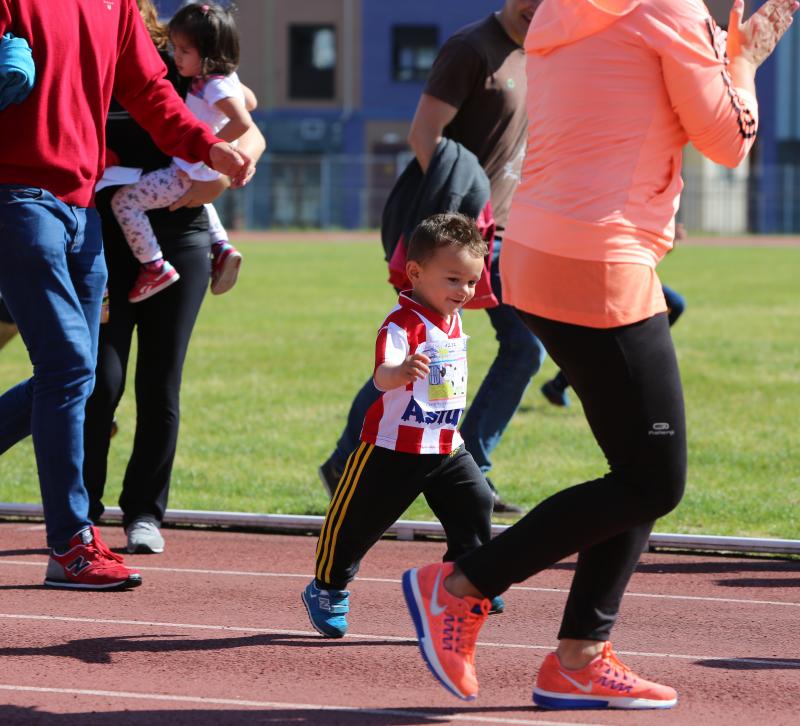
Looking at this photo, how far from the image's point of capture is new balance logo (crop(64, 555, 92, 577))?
210 inches

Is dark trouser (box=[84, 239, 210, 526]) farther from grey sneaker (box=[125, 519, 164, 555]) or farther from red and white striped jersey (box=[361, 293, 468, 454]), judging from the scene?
red and white striped jersey (box=[361, 293, 468, 454])

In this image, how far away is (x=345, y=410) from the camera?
10680 millimetres

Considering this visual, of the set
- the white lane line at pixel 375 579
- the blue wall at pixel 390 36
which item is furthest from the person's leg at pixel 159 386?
the blue wall at pixel 390 36

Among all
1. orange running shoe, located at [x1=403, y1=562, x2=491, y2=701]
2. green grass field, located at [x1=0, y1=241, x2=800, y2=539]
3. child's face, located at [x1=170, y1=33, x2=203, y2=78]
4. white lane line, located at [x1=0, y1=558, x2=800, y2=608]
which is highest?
child's face, located at [x1=170, y1=33, x2=203, y2=78]

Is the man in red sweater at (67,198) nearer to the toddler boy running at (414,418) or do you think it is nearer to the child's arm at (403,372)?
the toddler boy running at (414,418)

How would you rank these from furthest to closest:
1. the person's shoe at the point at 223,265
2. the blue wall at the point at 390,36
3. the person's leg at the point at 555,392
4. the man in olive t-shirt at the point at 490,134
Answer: the blue wall at the point at 390,36, the person's leg at the point at 555,392, the man in olive t-shirt at the point at 490,134, the person's shoe at the point at 223,265

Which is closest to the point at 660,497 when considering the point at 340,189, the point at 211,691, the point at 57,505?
the point at 211,691

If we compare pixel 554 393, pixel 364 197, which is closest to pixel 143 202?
pixel 554 393

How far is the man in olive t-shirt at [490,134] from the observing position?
6.66 meters

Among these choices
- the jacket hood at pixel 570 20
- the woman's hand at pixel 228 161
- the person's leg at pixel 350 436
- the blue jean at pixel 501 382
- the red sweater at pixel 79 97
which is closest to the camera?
the jacket hood at pixel 570 20

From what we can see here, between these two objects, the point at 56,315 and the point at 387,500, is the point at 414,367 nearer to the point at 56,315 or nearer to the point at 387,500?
the point at 387,500

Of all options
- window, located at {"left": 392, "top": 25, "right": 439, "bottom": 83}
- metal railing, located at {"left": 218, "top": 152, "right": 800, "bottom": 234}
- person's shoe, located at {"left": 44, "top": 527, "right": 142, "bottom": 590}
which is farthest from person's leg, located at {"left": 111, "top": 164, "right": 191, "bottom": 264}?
window, located at {"left": 392, "top": 25, "right": 439, "bottom": 83}

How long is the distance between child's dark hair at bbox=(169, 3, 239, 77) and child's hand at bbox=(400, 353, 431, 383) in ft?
7.07

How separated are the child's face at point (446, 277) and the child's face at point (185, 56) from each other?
1816 millimetres
